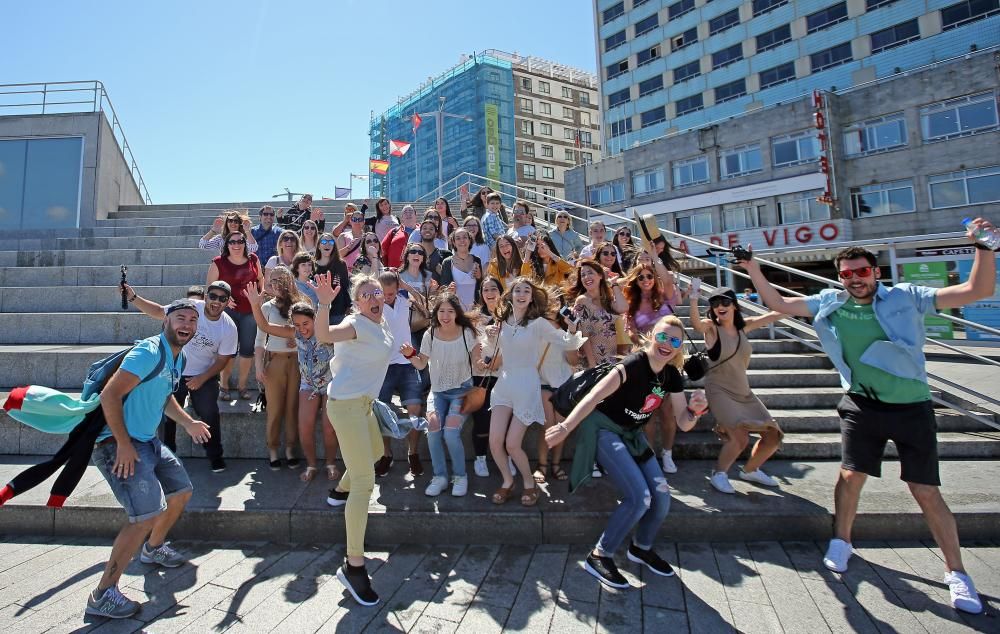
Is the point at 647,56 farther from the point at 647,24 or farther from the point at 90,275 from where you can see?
the point at 90,275

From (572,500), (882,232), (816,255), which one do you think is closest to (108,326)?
(572,500)

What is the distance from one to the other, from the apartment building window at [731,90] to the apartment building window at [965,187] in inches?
618

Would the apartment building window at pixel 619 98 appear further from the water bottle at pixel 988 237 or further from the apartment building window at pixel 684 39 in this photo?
the water bottle at pixel 988 237

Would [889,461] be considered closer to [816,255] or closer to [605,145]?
[816,255]

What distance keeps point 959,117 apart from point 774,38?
15.1m

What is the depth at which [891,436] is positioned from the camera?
345 cm

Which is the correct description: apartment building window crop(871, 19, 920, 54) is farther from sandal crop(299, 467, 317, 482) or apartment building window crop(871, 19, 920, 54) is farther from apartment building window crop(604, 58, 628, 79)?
sandal crop(299, 467, 317, 482)

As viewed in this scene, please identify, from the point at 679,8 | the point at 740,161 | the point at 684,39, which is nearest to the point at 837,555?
the point at 740,161

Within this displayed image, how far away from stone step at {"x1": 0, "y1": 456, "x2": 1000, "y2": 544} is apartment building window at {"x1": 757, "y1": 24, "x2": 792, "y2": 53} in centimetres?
3774

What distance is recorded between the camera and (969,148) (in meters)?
22.0

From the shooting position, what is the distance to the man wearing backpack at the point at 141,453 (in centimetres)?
307

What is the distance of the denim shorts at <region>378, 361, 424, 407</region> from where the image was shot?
5062 mm

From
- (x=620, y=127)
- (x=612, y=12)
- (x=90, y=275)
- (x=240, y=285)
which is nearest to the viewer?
(x=240, y=285)

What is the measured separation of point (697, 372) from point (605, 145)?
4260 cm
